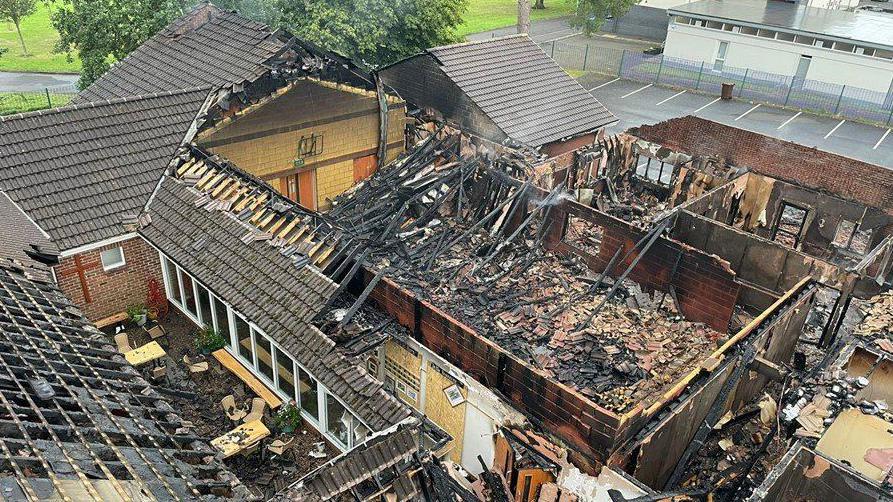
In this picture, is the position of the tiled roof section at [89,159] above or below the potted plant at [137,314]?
above

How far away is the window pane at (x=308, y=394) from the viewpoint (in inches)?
458

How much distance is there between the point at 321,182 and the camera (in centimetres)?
1858

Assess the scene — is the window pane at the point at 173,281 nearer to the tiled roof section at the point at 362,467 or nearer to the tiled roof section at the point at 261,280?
the tiled roof section at the point at 261,280

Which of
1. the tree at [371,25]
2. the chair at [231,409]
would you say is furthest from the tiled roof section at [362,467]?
the tree at [371,25]

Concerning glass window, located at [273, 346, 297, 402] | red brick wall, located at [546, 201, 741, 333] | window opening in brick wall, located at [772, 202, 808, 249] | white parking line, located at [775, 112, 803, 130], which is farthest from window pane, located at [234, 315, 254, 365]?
white parking line, located at [775, 112, 803, 130]

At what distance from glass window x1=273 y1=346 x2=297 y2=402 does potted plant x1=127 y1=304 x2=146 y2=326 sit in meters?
4.35

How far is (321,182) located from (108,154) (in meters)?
5.81

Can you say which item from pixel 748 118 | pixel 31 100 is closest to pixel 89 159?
pixel 31 100

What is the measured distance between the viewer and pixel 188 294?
1452cm

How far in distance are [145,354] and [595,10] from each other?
36330mm

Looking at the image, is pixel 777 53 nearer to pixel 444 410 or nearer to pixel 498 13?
pixel 498 13

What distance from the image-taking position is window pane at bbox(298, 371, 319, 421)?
11634mm

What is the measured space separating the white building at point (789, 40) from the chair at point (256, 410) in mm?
34630

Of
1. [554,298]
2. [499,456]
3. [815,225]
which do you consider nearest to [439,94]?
[554,298]
